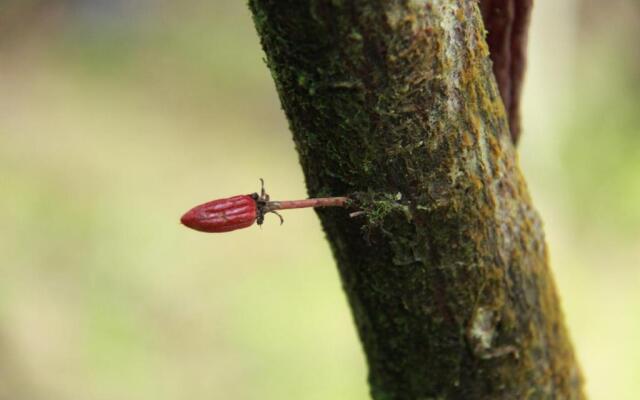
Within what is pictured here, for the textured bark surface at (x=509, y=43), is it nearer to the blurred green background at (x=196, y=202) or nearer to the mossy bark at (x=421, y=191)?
the mossy bark at (x=421, y=191)

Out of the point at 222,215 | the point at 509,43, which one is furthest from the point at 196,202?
the point at 222,215

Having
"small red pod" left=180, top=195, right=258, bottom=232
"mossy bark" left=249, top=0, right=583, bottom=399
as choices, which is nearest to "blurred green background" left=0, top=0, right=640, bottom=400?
"mossy bark" left=249, top=0, right=583, bottom=399

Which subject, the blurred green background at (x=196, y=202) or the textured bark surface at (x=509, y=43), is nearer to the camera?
the textured bark surface at (x=509, y=43)

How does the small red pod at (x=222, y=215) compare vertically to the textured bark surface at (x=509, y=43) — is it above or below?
below

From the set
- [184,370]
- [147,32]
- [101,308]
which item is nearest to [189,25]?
[147,32]

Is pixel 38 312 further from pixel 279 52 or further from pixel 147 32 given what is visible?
pixel 279 52

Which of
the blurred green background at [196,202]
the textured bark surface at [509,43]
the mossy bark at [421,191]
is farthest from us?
the blurred green background at [196,202]

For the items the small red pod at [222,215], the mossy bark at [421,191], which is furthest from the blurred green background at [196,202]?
the small red pod at [222,215]
